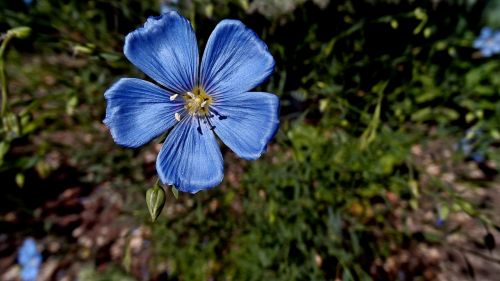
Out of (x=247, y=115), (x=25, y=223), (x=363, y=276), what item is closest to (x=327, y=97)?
(x=363, y=276)

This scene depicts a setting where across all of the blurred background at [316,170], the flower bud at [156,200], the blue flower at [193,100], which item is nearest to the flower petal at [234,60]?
the blue flower at [193,100]

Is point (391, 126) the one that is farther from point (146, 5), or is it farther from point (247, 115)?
point (146, 5)

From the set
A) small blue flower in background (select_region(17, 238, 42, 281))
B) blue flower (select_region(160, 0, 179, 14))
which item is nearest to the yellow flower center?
blue flower (select_region(160, 0, 179, 14))

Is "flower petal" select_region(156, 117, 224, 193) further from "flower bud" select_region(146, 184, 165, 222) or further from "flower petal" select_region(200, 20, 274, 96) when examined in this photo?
"flower petal" select_region(200, 20, 274, 96)

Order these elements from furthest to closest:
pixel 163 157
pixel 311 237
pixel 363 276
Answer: pixel 311 237
pixel 363 276
pixel 163 157

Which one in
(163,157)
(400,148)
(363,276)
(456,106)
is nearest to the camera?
(163,157)

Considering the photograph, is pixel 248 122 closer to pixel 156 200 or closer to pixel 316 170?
pixel 156 200

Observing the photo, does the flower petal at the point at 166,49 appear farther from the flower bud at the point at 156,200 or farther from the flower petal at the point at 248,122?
the flower bud at the point at 156,200
